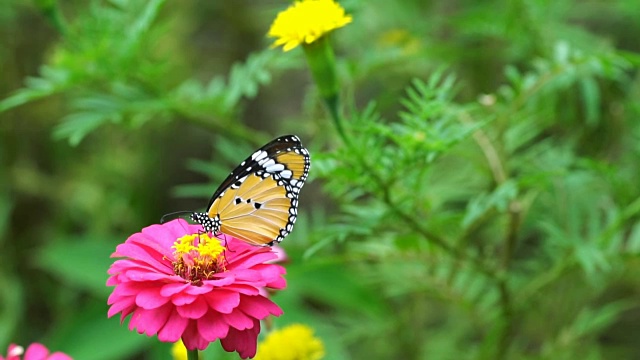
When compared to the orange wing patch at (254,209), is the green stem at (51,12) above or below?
above

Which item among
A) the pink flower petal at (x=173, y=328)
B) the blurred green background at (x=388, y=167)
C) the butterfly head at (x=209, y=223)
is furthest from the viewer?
the blurred green background at (x=388, y=167)

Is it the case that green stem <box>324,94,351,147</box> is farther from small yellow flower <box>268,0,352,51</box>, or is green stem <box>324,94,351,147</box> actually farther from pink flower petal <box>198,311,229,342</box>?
pink flower petal <box>198,311,229,342</box>

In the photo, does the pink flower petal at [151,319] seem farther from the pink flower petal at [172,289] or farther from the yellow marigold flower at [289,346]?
the yellow marigold flower at [289,346]

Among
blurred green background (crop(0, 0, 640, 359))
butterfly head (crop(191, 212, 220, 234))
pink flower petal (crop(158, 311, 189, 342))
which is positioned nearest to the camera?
pink flower petal (crop(158, 311, 189, 342))

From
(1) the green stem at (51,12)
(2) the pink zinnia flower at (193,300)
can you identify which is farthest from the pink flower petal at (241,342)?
(1) the green stem at (51,12)

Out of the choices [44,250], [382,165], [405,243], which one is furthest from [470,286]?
[44,250]

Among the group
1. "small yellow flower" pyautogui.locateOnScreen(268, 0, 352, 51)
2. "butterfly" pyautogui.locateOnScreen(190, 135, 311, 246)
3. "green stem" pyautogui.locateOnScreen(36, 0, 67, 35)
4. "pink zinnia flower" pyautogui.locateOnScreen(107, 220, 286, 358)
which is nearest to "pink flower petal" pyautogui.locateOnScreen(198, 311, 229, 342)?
"pink zinnia flower" pyautogui.locateOnScreen(107, 220, 286, 358)

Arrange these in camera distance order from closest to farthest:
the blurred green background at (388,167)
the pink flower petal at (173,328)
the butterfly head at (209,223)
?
the pink flower petal at (173,328) < the butterfly head at (209,223) < the blurred green background at (388,167)
